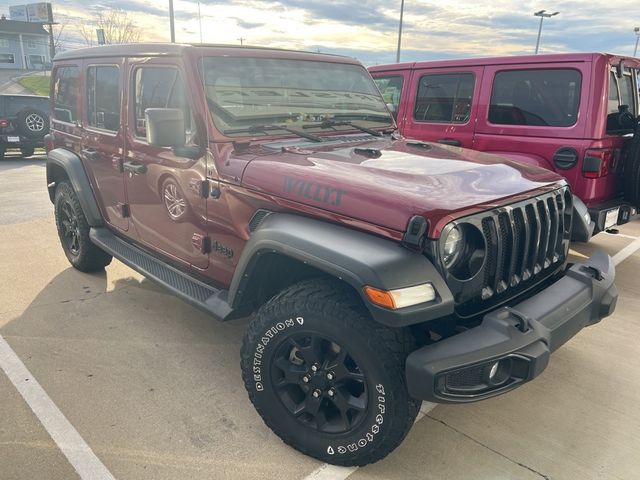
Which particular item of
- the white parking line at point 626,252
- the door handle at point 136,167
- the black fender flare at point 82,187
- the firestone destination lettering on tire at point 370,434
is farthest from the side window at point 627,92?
the black fender flare at point 82,187

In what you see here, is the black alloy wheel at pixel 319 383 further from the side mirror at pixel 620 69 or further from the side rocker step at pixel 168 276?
the side mirror at pixel 620 69

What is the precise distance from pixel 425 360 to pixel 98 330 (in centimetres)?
263

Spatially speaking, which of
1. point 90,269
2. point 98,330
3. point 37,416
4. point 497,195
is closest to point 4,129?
point 90,269

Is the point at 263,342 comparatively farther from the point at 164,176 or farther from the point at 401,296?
the point at 164,176

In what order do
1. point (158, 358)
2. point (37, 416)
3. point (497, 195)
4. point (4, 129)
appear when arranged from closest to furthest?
point (497, 195) → point (37, 416) → point (158, 358) → point (4, 129)

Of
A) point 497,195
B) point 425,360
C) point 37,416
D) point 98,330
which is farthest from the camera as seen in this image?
point 98,330

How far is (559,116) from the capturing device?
472 cm

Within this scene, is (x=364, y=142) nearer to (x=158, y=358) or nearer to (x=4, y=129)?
(x=158, y=358)

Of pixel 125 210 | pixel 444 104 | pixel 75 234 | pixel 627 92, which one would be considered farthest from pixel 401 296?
pixel 627 92

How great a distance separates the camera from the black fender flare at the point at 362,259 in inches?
73.7

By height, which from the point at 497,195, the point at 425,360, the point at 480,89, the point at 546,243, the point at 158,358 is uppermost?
the point at 480,89

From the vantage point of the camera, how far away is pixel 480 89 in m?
5.33

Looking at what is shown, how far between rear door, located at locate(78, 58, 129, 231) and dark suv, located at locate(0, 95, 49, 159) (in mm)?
9908

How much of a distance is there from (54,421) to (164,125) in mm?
1659
